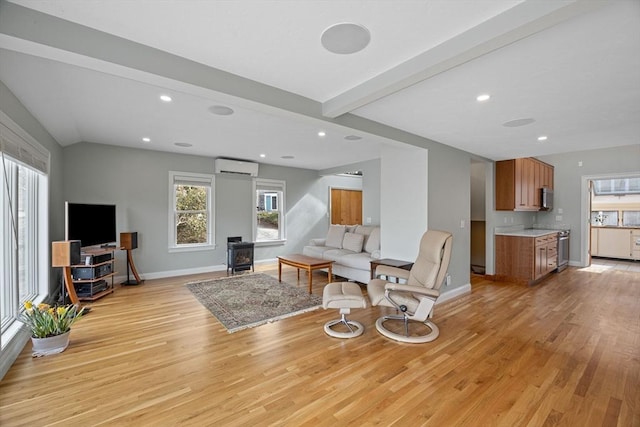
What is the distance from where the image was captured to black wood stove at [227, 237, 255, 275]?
5684mm

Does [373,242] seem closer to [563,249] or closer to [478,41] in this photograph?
[478,41]

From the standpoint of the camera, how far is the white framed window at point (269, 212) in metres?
6.74

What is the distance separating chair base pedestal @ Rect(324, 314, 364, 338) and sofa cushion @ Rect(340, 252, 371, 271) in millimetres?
1462

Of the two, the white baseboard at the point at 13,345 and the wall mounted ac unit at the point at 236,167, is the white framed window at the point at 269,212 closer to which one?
the wall mounted ac unit at the point at 236,167

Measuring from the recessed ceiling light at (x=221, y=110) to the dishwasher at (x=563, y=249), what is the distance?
6957mm

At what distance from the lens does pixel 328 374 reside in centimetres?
226

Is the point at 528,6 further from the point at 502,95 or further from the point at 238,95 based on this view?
the point at 238,95

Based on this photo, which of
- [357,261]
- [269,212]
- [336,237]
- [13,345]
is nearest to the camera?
[13,345]

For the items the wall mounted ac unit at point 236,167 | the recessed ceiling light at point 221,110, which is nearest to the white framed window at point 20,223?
the recessed ceiling light at point 221,110

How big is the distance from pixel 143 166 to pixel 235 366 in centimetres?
444

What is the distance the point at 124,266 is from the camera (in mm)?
5070

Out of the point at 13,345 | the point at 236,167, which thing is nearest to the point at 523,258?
the point at 236,167

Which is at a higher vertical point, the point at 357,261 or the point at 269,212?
the point at 269,212

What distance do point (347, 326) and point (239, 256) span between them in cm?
331
